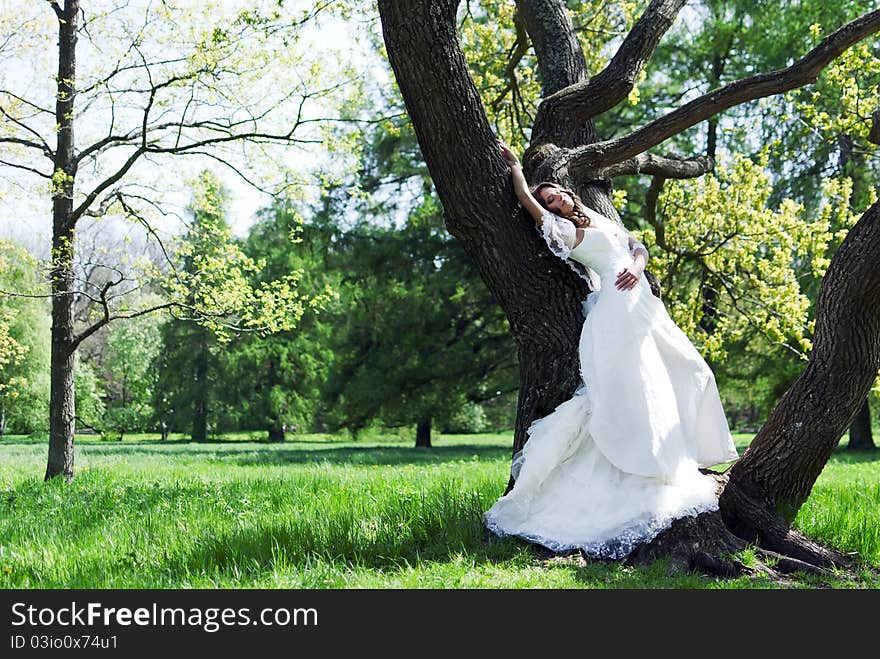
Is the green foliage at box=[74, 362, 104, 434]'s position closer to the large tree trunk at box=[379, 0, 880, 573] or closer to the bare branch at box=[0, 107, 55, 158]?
the bare branch at box=[0, 107, 55, 158]

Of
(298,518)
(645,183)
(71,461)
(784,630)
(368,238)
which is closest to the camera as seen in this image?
(784,630)

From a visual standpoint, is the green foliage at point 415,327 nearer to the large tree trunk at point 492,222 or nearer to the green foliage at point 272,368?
the green foliage at point 272,368

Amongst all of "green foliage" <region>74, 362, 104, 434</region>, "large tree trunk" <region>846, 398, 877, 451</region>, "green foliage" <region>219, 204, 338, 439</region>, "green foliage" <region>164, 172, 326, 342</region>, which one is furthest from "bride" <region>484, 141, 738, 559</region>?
"green foliage" <region>74, 362, 104, 434</region>

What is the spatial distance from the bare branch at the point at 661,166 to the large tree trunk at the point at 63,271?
683cm

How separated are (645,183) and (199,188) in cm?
1141

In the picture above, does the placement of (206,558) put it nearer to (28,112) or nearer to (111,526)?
(111,526)

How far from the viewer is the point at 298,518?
5719 millimetres

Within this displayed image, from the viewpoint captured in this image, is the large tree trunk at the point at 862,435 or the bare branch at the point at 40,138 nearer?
the bare branch at the point at 40,138

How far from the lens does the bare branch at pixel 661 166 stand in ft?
20.9

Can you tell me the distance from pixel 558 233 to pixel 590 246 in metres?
0.25

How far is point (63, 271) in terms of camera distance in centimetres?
966

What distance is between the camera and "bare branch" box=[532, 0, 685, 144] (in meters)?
6.18

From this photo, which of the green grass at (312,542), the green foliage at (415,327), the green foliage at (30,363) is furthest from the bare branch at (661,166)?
the green foliage at (30,363)

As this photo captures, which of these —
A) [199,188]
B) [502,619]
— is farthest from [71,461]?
[502,619]
